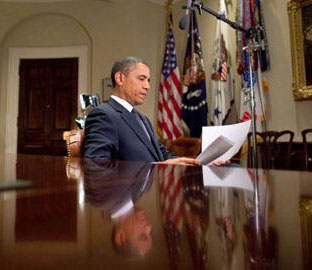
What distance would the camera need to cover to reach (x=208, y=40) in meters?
4.20

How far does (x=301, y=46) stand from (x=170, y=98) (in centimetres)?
173

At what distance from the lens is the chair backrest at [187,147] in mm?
3274

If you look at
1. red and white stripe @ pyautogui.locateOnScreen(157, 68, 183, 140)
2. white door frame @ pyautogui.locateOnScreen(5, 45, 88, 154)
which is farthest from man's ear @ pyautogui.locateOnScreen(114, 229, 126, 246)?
white door frame @ pyautogui.locateOnScreen(5, 45, 88, 154)

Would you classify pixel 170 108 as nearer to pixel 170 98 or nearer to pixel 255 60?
pixel 170 98

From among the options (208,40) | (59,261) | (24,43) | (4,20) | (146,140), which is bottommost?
(59,261)

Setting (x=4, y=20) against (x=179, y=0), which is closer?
(x=179, y=0)

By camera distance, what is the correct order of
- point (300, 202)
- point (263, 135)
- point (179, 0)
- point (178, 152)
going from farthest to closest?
point (179, 0)
point (178, 152)
point (263, 135)
point (300, 202)

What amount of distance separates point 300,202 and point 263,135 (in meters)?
2.74

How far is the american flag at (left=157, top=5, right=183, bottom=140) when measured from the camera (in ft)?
13.8

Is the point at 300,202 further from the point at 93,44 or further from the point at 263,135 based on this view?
the point at 93,44

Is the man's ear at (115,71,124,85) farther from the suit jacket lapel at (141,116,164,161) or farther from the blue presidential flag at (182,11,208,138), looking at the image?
the blue presidential flag at (182,11,208,138)

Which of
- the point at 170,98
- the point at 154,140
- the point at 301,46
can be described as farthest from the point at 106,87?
the point at 154,140

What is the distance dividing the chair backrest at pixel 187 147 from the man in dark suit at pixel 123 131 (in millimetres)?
1537

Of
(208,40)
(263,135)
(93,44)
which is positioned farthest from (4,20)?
(263,135)
